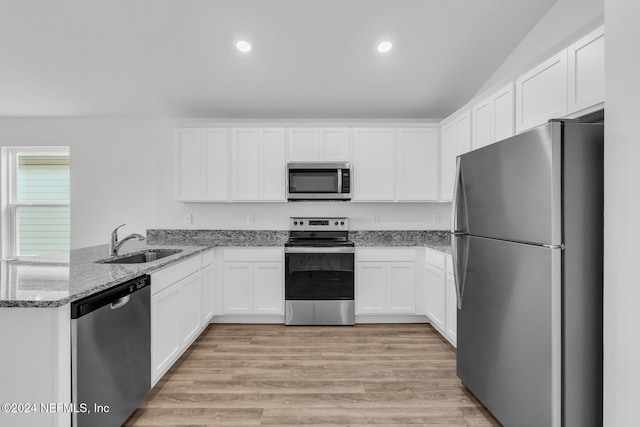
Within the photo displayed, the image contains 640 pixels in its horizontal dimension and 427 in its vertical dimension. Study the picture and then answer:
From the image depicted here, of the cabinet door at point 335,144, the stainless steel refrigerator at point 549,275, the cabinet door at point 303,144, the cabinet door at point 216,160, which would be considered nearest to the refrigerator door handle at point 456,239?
the stainless steel refrigerator at point 549,275

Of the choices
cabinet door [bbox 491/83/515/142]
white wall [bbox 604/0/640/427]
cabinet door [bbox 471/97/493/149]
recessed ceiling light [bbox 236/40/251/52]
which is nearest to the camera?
white wall [bbox 604/0/640/427]

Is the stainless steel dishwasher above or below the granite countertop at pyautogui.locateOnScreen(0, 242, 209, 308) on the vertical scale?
below

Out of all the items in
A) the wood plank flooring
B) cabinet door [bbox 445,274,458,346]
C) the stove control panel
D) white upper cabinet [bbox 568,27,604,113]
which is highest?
white upper cabinet [bbox 568,27,604,113]

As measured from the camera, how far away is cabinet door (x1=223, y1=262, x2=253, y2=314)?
3910 mm

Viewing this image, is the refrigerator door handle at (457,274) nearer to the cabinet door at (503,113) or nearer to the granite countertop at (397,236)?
the cabinet door at (503,113)

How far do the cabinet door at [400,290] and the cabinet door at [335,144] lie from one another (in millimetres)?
1450

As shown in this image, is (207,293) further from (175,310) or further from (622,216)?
(622,216)

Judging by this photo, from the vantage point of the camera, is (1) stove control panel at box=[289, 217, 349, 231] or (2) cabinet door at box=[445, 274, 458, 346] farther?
(1) stove control panel at box=[289, 217, 349, 231]

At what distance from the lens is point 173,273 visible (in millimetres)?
2678

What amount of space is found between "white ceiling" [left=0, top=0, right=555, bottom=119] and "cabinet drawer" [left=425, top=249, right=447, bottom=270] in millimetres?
1890

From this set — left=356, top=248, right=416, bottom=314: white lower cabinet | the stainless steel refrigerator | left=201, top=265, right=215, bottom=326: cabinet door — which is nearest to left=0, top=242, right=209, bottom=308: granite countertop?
left=201, top=265, right=215, bottom=326: cabinet door

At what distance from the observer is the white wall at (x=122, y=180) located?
442 cm

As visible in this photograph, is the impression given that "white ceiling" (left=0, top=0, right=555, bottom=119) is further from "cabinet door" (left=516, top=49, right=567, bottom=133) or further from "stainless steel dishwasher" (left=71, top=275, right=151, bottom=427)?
"stainless steel dishwasher" (left=71, top=275, right=151, bottom=427)

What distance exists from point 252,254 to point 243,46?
7.36 ft
